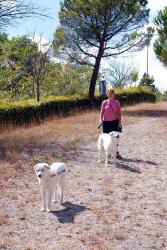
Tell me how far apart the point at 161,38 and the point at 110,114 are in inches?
1122

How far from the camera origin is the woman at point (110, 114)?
41.8 ft

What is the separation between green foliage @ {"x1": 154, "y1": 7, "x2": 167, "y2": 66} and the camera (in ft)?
124

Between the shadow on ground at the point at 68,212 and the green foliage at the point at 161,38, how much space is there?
31.1 metres

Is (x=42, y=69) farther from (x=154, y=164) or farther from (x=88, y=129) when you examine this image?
(x=154, y=164)

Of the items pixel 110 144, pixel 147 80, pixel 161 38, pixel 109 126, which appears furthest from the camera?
pixel 147 80

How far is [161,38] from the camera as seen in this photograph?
131ft

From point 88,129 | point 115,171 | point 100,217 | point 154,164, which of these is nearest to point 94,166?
point 115,171

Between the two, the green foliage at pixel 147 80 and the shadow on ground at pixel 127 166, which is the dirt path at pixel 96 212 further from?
the green foliage at pixel 147 80

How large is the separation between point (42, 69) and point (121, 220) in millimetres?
32600

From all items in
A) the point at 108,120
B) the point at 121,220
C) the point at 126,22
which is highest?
the point at 126,22

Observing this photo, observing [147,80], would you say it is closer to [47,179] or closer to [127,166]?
[127,166]

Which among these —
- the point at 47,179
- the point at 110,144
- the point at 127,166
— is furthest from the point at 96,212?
the point at 110,144

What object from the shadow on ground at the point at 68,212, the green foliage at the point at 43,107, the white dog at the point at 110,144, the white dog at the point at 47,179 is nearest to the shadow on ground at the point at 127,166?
the white dog at the point at 110,144

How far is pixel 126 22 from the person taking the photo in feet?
104
